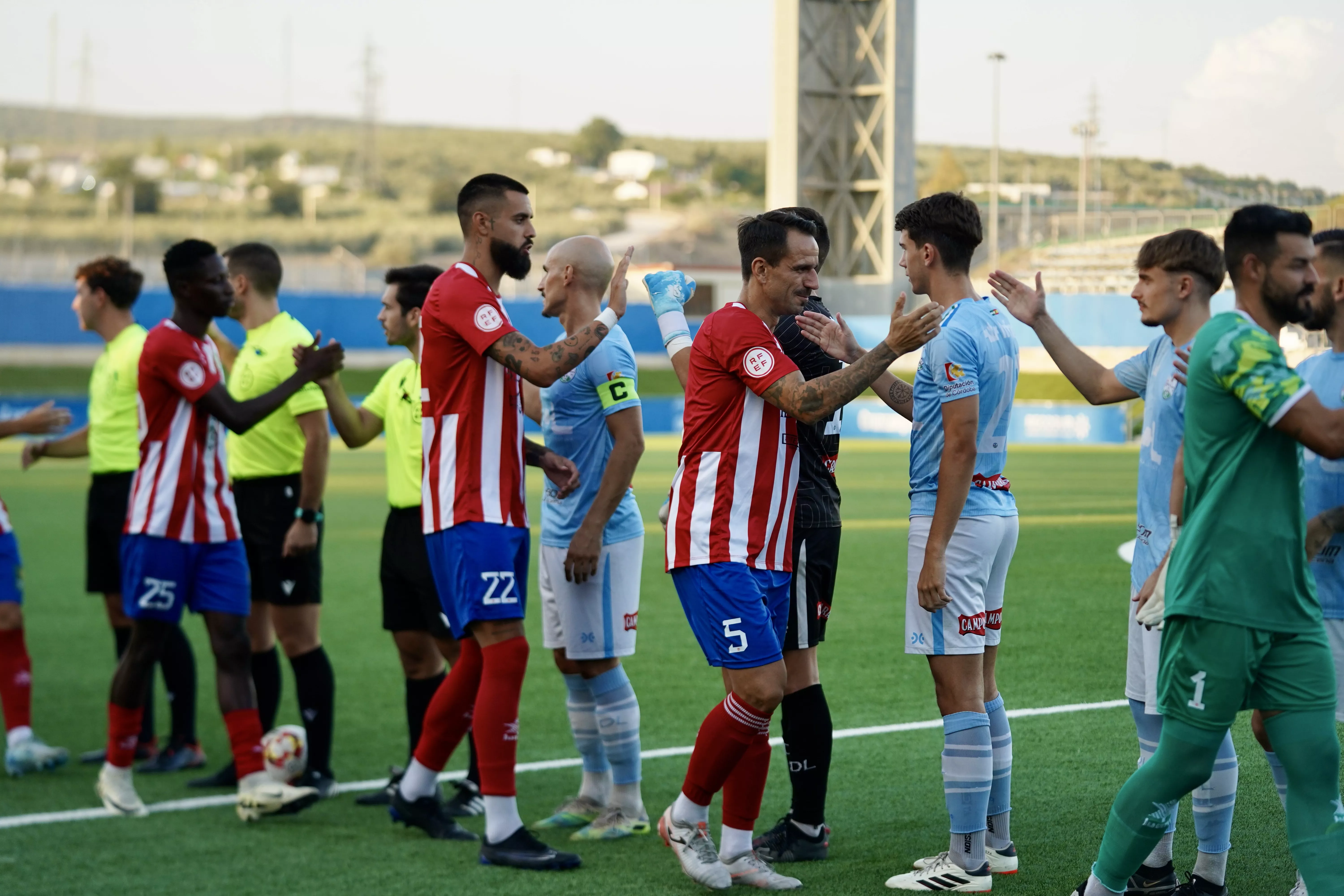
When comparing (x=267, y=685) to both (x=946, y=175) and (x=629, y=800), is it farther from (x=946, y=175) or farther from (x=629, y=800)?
(x=946, y=175)

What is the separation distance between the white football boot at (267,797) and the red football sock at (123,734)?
1.87ft

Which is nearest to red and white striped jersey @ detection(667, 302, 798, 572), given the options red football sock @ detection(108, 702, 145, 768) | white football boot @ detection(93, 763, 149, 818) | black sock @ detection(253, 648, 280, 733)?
red football sock @ detection(108, 702, 145, 768)

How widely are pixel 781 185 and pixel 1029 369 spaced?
39.2 feet

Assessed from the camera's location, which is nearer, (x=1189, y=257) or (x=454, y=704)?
(x=1189, y=257)

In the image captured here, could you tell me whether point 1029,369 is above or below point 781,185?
below

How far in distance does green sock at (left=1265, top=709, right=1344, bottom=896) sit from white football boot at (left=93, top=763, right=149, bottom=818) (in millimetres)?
4662

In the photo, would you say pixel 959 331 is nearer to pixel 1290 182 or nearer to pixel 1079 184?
pixel 1290 182

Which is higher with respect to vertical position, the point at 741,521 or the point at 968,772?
the point at 741,521

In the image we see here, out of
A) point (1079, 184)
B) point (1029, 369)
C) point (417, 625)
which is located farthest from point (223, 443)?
point (1079, 184)

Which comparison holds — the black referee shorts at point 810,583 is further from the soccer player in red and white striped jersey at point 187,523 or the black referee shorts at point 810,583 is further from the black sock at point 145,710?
the black sock at point 145,710

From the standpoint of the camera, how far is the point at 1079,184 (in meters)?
27.4

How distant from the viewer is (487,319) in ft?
15.4

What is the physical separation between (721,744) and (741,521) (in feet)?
2.38

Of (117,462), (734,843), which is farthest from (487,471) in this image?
(117,462)
